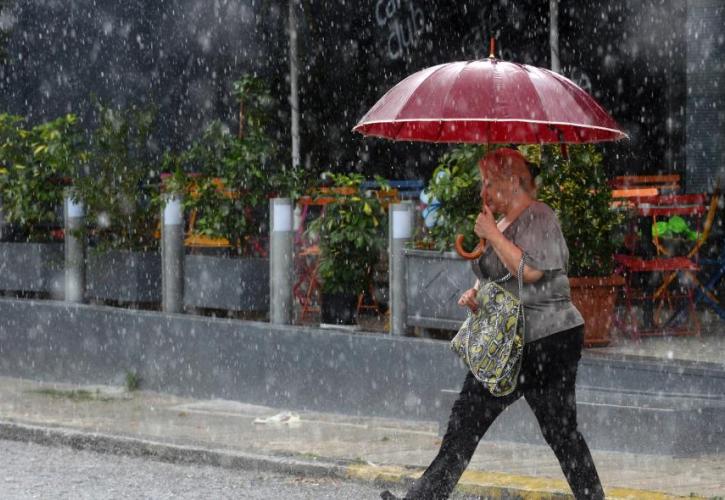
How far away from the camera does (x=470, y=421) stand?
6.28 meters

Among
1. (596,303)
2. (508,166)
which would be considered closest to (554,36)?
(596,303)

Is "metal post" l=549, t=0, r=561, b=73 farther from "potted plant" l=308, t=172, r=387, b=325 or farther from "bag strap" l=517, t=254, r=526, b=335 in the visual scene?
"bag strap" l=517, t=254, r=526, b=335

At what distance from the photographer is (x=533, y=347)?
6.20m

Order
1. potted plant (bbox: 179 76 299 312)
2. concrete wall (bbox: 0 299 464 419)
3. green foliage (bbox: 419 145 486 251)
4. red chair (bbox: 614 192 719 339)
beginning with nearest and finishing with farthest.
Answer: green foliage (bbox: 419 145 486 251), concrete wall (bbox: 0 299 464 419), red chair (bbox: 614 192 719 339), potted plant (bbox: 179 76 299 312)

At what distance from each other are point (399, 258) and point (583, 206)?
140cm

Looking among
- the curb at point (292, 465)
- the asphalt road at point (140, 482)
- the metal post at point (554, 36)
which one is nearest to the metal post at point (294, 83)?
the metal post at point (554, 36)

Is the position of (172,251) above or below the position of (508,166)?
below

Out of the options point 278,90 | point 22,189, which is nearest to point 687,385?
point 22,189

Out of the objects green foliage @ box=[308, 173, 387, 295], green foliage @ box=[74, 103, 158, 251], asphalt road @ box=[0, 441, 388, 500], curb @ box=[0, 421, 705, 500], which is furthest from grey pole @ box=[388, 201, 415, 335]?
green foliage @ box=[74, 103, 158, 251]

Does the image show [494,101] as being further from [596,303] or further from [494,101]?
[596,303]

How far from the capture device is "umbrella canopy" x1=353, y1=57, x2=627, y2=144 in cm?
623

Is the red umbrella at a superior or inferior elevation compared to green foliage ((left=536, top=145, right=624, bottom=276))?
superior

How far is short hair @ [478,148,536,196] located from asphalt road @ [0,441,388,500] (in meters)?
2.16

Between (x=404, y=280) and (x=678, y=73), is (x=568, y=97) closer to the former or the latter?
(x=404, y=280)
